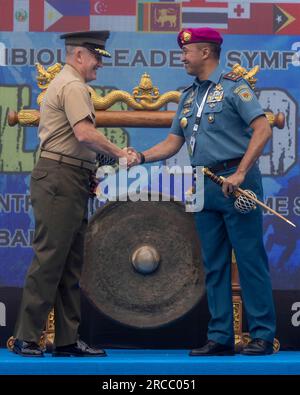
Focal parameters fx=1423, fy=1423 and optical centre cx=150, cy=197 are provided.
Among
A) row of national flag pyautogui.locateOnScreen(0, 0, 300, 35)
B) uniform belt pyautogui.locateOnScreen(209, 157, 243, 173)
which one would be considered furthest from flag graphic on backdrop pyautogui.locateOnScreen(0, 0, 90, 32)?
uniform belt pyautogui.locateOnScreen(209, 157, 243, 173)

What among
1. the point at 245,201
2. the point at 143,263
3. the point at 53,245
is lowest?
the point at 143,263

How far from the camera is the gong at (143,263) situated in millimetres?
5957

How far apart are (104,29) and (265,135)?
91cm

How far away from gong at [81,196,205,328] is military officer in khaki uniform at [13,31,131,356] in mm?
371

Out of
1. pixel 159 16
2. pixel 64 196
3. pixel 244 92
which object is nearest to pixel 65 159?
pixel 64 196

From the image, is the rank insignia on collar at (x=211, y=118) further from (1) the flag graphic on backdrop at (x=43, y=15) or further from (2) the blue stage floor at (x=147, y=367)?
(2) the blue stage floor at (x=147, y=367)

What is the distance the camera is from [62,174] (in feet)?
18.1

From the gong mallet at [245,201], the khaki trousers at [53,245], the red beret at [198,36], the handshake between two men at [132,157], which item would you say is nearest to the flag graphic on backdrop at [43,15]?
the red beret at [198,36]

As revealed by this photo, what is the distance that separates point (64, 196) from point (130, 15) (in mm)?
957

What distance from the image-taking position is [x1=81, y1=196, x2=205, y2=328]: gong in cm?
596

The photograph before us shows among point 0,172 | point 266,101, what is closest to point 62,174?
point 0,172

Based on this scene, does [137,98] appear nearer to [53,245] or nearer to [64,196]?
[64,196]

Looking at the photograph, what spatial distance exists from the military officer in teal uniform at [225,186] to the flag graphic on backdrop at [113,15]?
379mm

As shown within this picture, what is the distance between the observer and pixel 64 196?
18.1 ft
